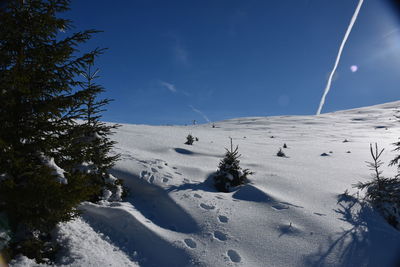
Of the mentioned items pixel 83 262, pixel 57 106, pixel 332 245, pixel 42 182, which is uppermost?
pixel 57 106

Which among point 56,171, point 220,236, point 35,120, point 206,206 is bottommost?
point 220,236

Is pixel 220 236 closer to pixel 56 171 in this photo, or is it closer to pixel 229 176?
pixel 229 176

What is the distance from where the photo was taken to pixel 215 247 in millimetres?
3918

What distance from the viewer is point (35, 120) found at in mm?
3217

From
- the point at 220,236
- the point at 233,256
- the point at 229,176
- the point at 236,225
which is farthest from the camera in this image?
the point at 229,176

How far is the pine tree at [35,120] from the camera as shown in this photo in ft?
9.03

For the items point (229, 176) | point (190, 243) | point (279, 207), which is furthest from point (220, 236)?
point (229, 176)

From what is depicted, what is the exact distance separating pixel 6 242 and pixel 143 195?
309 cm

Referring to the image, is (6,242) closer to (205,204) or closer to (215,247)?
(215,247)

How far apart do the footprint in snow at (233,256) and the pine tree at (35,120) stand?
2615 millimetres

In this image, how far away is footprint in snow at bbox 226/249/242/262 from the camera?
370 centimetres

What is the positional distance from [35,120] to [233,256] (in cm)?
393

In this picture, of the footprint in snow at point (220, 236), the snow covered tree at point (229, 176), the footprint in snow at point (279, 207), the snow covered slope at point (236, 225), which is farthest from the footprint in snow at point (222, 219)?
the snow covered tree at point (229, 176)

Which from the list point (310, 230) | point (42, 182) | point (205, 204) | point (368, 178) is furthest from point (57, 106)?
point (368, 178)
